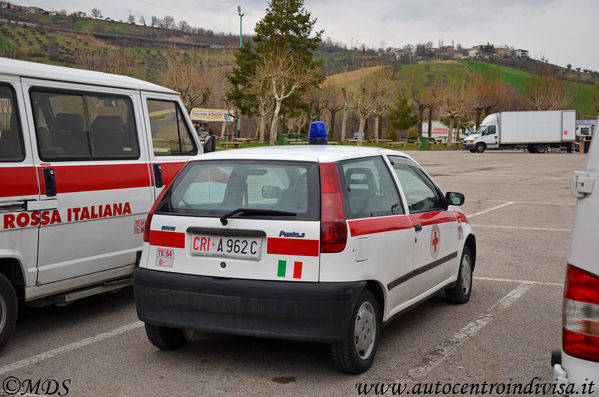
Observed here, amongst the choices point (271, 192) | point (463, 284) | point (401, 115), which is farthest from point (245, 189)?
point (401, 115)

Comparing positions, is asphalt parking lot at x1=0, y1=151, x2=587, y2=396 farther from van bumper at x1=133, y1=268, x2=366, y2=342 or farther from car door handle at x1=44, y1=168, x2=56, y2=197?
car door handle at x1=44, y1=168, x2=56, y2=197

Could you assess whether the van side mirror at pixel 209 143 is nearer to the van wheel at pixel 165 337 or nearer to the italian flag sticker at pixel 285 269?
the van wheel at pixel 165 337

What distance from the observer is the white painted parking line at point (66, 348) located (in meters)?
4.77

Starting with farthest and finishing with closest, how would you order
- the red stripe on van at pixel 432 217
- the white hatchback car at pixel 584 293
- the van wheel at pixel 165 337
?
the red stripe on van at pixel 432 217 → the van wheel at pixel 165 337 → the white hatchback car at pixel 584 293

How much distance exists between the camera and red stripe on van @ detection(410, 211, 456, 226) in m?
5.39

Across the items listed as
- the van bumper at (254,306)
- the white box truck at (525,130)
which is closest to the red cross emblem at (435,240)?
the van bumper at (254,306)

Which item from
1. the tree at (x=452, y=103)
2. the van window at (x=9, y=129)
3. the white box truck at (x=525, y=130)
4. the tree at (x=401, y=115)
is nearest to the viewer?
the van window at (x=9, y=129)

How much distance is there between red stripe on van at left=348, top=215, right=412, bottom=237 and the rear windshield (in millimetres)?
288

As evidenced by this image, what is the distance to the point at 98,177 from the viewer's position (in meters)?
5.88

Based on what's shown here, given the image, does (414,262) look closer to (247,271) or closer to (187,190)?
(247,271)

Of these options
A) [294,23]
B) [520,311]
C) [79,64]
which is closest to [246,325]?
[520,311]

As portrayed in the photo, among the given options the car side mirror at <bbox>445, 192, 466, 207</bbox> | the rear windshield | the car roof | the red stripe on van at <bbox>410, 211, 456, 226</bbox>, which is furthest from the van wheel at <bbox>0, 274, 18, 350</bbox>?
the car side mirror at <bbox>445, 192, 466, 207</bbox>

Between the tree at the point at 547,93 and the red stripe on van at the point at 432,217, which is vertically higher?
the tree at the point at 547,93

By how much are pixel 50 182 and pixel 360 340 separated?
277 cm
